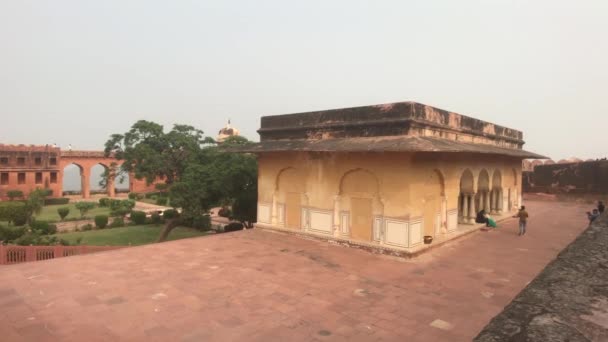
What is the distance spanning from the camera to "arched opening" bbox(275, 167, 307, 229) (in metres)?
13.0

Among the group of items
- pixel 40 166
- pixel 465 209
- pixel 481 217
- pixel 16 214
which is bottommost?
pixel 16 214

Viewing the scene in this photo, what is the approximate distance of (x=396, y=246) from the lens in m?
10.4

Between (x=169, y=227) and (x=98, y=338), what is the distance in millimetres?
14476

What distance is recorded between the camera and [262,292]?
7395 mm

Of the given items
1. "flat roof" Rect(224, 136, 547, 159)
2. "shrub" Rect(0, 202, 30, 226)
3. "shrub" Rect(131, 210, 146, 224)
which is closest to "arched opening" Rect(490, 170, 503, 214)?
"flat roof" Rect(224, 136, 547, 159)

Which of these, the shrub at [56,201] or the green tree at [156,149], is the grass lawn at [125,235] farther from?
the shrub at [56,201]

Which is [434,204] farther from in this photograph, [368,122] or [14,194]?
[14,194]

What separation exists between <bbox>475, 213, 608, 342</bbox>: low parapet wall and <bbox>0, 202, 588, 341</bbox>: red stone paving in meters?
3.25

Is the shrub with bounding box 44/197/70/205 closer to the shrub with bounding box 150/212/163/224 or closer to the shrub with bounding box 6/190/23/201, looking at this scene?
the shrub with bounding box 6/190/23/201

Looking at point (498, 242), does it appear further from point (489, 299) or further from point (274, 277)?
point (274, 277)

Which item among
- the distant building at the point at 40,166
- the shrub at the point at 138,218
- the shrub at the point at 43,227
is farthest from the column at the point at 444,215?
the distant building at the point at 40,166

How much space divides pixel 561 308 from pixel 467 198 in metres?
13.8

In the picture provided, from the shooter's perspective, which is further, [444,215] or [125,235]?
[125,235]

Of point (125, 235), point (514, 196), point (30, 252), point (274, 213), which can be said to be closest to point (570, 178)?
point (514, 196)
